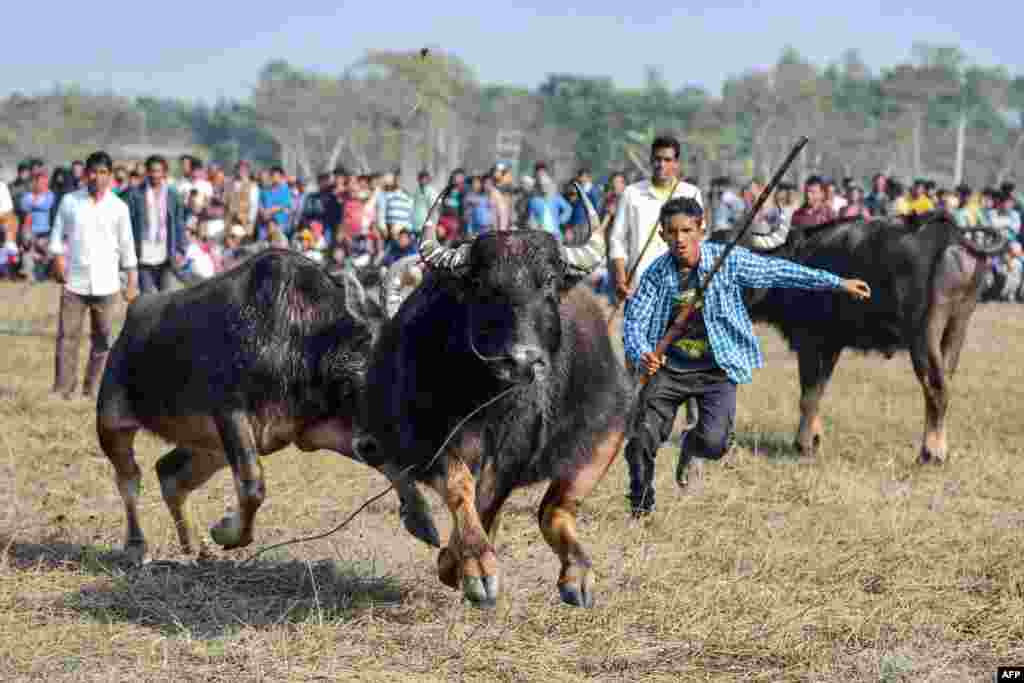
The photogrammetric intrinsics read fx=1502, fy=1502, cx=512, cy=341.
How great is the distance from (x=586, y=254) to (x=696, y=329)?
218 cm

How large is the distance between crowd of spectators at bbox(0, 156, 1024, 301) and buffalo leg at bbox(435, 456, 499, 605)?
35.9ft

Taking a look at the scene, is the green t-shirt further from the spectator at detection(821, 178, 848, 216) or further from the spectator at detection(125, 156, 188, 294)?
the spectator at detection(821, 178, 848, 216)

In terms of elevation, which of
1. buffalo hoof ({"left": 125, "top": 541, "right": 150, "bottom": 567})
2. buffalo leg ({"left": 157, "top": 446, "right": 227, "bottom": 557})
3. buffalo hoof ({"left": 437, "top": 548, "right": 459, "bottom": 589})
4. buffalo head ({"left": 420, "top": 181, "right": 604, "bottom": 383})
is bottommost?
buffalo hoof ({"left": 125, "top": 541, "right": 150, "bottom": 567})

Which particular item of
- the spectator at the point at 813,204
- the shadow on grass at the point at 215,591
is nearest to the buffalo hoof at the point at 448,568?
the shadow on grass at the point at 215,591

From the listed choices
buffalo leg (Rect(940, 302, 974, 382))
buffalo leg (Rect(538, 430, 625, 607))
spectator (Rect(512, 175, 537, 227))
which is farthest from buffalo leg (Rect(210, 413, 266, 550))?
spectator (Rect(512, 175, 537, 227))

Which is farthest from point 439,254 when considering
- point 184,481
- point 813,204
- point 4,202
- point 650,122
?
point 650,122

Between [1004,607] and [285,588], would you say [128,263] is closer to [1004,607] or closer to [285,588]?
[285,588]

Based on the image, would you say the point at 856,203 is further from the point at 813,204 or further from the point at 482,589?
the point at 482,589

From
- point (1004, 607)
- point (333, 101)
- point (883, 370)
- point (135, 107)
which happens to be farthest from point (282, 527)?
point (135, 107)

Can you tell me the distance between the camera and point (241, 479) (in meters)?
6.54

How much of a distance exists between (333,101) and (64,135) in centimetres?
1286

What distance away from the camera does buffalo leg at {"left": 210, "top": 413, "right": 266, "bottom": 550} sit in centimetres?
645

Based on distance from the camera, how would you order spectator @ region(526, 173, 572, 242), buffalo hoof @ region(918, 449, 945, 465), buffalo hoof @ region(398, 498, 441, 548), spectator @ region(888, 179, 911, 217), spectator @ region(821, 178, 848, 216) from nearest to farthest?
buffalo hoof @ region(398, 498, 441, 548) → buffalo hoof @ region(918, 449, 945, 465) → spectator @ region(821, 178, 848, 216) → spectator @ region(526, 173, 572, 242) → spectator @ region(888, 179, 911, 217)

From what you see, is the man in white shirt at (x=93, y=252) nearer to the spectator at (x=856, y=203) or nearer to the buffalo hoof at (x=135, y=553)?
the buffalo hoof at (x=135, y=553)
